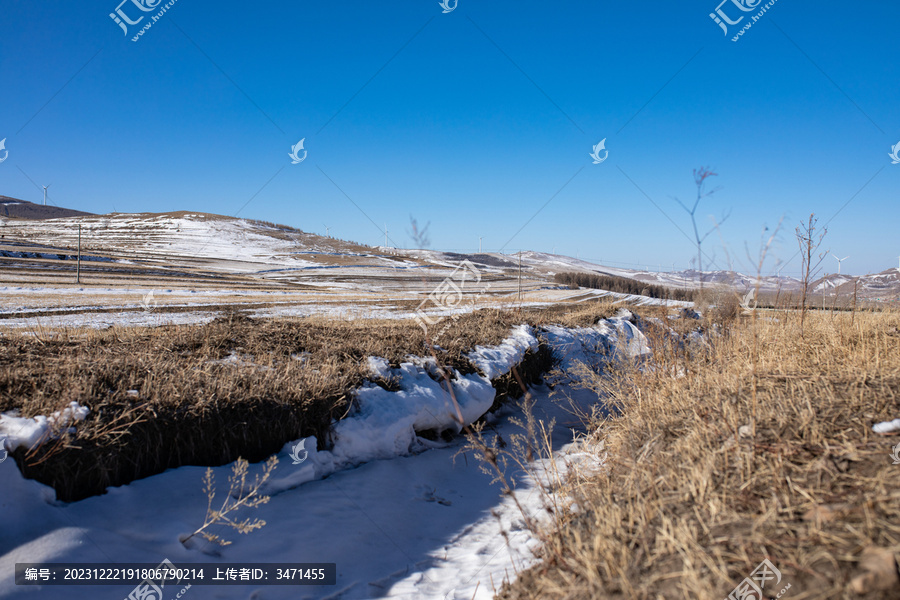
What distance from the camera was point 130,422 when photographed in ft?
13.8

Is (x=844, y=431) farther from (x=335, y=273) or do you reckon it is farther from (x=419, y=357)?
(x=335, y=273)

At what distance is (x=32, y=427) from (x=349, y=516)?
285 cm

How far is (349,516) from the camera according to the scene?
4688 millimetres

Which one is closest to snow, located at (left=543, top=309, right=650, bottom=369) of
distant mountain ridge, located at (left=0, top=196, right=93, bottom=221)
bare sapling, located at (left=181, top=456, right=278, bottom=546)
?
bare sapling, located at (left=181, top=456, right=278, bottom=546)

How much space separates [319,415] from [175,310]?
17009mm

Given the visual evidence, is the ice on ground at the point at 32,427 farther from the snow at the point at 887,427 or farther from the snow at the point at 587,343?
the snow at the point at 587,343

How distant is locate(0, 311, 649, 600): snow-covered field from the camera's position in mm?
3371

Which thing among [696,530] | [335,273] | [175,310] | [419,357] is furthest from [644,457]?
[335,273]

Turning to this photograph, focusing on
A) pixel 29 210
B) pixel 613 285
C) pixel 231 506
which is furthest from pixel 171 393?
pixel 29 210
